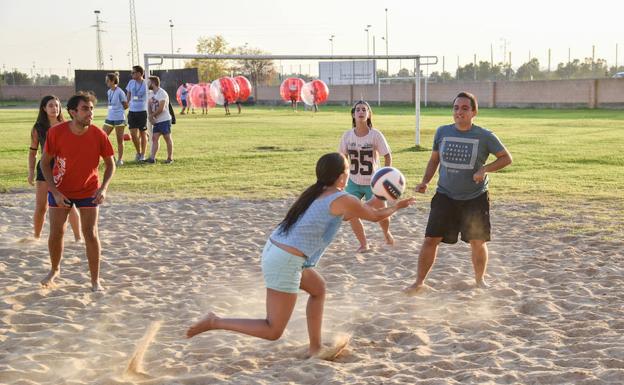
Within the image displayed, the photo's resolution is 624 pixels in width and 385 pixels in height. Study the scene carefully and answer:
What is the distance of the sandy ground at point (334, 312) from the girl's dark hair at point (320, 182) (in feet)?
3.15

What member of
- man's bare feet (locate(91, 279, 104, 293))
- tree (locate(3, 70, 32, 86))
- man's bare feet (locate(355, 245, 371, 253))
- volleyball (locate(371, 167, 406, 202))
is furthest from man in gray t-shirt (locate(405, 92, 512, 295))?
tree (locate(3, 70, 32, 86))

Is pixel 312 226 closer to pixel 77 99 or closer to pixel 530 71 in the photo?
pixel 77 99

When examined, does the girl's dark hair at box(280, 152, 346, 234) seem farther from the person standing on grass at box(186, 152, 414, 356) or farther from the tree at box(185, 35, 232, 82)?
the tree at box(185, 35, 232, 82)

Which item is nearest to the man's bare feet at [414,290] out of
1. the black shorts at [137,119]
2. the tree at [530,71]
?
the black shorts at [137,119]

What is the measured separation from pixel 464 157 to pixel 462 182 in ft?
0.69

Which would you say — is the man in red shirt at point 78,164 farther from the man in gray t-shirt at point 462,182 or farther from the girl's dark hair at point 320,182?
the man in gray t-shirt at point 462,182

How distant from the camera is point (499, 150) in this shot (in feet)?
20.5

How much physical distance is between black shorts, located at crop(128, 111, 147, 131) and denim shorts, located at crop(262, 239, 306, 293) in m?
12.3

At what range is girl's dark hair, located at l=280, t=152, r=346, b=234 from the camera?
461 cm

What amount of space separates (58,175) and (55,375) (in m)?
2.19

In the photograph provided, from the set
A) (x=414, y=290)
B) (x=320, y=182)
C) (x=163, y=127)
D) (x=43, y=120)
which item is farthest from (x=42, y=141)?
(x=163, y=127)

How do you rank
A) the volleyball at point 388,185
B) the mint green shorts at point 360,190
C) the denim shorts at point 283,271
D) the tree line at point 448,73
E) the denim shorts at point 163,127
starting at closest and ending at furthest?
1. the denim shorts at point 283,271
2. the volleyball at point 388,185
3. the mint green shorts at point 360,190
4. the denim shorts at point 163,127
5. the tree line at point 448,73

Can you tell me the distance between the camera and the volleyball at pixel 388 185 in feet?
17.4

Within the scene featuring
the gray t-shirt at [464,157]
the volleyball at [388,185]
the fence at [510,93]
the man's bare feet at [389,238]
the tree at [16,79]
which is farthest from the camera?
the tree at [16,79]
